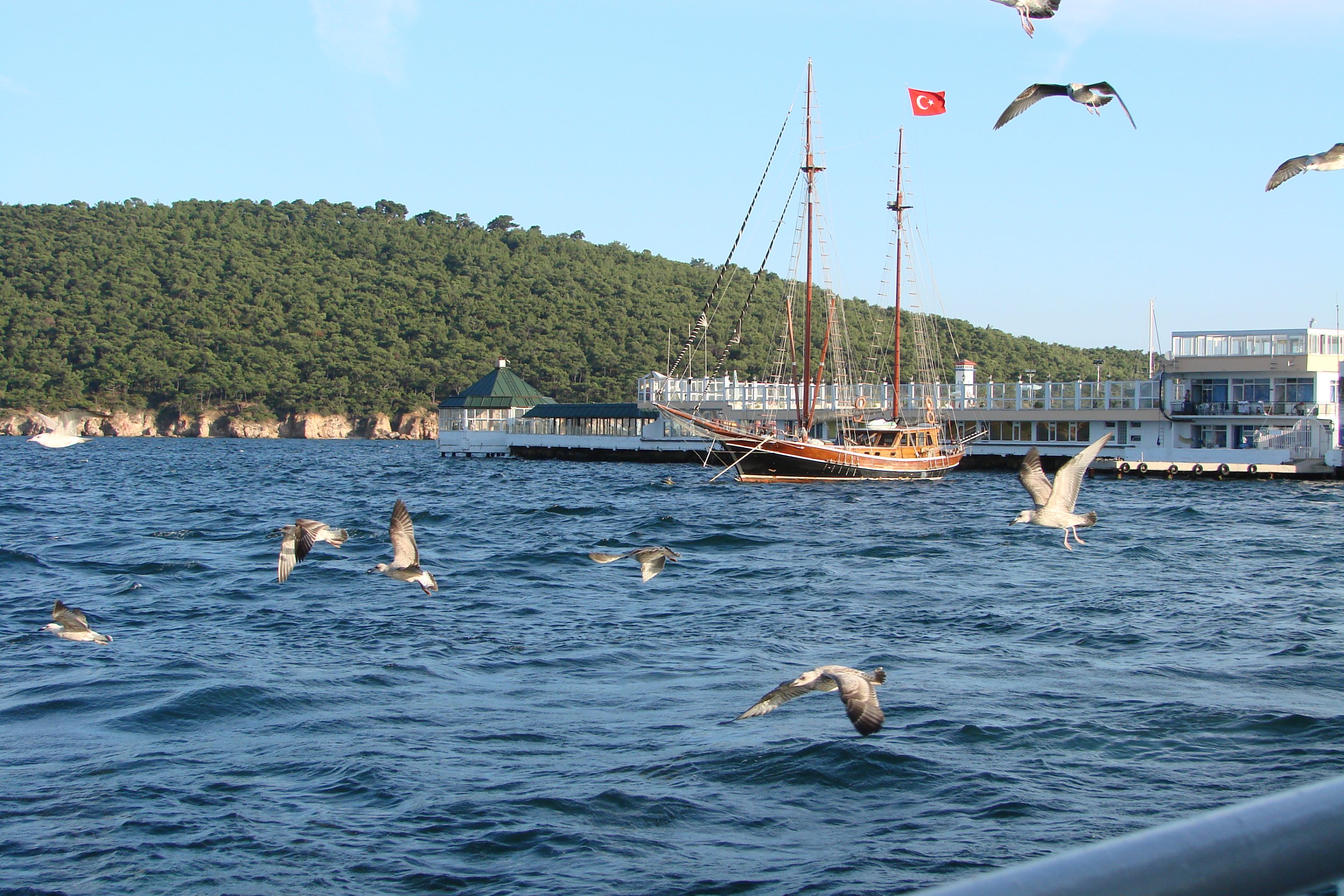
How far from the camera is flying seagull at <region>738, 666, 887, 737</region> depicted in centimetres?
681

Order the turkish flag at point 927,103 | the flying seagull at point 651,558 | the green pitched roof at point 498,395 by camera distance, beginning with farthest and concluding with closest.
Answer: the green pitched roof at point 498,395 → the turkish flag at point 927,103 → the flying seagull at point 651,558

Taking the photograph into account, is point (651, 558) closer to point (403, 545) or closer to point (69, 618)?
point (403, 545)

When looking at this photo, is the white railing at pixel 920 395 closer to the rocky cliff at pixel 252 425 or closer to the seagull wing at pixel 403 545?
the rocky cliff at pixel 252 425

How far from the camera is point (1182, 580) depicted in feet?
72.7

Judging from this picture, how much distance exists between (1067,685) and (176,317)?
495 ft

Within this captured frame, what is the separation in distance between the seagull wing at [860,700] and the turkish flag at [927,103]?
50.0 m

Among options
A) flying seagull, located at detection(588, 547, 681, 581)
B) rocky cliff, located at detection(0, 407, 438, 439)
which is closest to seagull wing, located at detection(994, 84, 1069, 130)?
flying seagull, located at detection(588, 547, 681, 581)

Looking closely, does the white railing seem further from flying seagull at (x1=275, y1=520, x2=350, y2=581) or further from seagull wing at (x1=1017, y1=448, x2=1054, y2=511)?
flying seagull at (x1=275, y1=520, x2=350, y2=581)

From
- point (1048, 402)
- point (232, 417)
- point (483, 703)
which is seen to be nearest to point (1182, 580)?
point (483, 703)

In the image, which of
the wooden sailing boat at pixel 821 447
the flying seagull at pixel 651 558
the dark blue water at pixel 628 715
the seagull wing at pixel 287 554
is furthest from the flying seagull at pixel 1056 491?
the wooden sailing boat at pixel 821 447

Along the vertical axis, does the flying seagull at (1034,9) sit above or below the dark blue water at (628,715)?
above

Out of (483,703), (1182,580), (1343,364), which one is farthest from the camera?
(1343,364)

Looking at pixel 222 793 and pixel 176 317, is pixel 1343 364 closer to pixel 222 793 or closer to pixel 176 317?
pixel 222 793

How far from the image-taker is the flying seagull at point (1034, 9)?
662 centimetres
